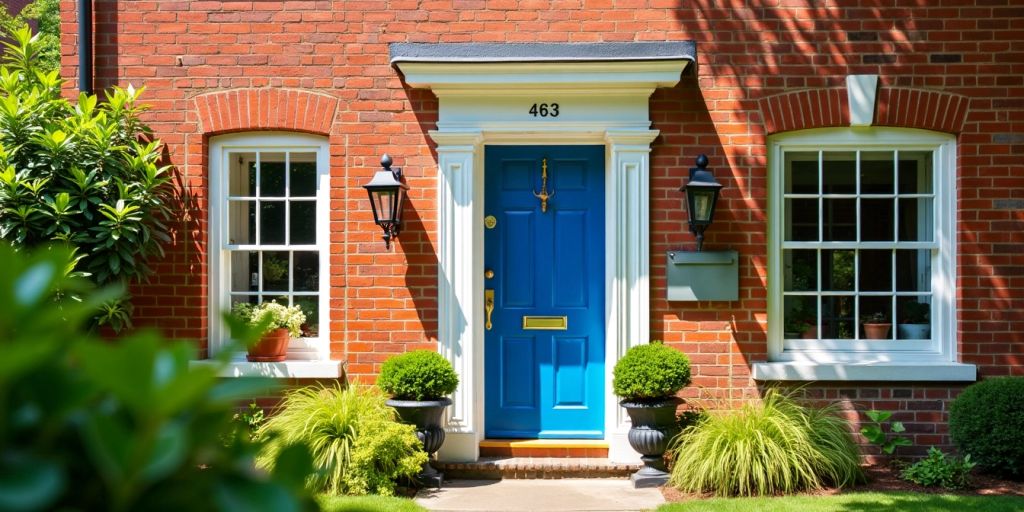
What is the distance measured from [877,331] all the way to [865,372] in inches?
18.3

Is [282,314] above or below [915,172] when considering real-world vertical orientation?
below

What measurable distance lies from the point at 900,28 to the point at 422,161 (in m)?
3.99

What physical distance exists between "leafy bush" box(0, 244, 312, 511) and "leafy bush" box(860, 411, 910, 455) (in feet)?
22.5

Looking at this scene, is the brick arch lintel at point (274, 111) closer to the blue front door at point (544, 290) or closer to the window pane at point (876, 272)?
the blue front door at point (544, 290)

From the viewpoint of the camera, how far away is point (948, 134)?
730 cm

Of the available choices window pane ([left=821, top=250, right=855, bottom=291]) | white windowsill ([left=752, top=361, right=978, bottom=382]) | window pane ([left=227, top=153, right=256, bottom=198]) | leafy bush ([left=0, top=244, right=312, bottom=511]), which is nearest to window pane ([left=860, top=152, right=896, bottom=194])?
window pane ([left=821, top=250, right=855, bottom=291])

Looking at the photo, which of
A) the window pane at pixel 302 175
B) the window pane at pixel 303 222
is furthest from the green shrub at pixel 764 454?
the window pane at pixel 302 175

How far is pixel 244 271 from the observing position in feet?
25.0

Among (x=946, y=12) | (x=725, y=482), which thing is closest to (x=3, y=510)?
(x=725, y=482)

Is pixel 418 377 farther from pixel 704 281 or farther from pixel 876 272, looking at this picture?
pixel 876 272

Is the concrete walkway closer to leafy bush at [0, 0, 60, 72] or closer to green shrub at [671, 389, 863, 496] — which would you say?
green shrub at [671, 389, 863, 496]

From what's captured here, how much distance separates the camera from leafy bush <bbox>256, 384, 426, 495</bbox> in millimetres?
6195

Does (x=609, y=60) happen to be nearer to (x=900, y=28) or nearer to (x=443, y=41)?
(x=443, y=41)

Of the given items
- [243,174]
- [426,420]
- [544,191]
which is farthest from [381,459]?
[243,174]
